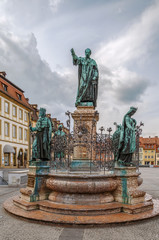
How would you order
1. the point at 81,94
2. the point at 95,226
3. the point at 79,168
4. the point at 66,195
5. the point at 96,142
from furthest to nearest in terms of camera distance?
1. the point at 81,94
2. the point at 79,168
3. the point at 96,142
4. the point at 66,195
5. the point at 95,226

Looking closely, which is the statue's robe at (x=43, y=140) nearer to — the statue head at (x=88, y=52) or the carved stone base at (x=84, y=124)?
the carved stone base at (x=84, y=124)

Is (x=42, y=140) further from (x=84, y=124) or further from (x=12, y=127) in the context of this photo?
(x=12, y=127)

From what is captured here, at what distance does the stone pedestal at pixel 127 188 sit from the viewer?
5.87 m

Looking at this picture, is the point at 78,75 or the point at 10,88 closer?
the point at 78,75

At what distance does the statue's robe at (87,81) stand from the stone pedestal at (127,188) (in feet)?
15.3

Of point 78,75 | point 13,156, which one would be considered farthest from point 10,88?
point 78,75

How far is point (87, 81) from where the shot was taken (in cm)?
1023

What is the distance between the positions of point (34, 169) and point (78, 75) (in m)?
5.69

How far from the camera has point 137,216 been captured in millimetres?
5211

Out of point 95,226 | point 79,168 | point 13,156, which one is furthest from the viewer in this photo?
point 13,156

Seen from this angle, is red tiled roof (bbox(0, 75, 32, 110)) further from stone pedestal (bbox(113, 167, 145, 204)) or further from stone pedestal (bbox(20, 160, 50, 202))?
stone pedestal (bbox(113, 167, 145, 204))

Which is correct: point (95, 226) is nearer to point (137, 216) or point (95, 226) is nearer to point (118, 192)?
point (137, 216)

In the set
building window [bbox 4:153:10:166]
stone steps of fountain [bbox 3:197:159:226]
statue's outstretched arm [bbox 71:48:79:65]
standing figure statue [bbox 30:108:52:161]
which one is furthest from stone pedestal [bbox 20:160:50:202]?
building window [bbox 4:153:10:166]

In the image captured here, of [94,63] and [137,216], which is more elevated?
[94,63]
